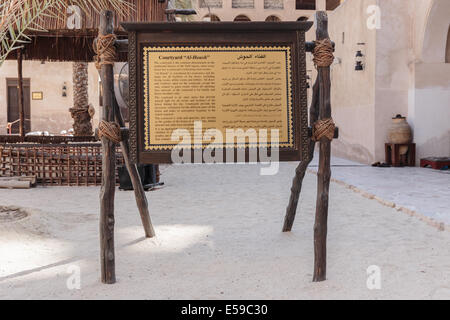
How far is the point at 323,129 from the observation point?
2938 mm

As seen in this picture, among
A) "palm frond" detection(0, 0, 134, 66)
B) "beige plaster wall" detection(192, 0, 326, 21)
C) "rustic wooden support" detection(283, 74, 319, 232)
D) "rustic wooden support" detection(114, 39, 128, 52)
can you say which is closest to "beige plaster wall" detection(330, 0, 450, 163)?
"palm frond" detection(0, 0, 134, 66)

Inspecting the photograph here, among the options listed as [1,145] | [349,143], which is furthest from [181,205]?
[349,143]

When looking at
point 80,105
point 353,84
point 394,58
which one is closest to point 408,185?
point 394,58

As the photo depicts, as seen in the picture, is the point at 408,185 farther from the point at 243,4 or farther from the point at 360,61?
the point at 243,4

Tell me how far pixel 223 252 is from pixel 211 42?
1.51 m

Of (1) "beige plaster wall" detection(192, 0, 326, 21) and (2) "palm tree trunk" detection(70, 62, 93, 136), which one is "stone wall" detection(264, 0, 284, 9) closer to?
(1) "beige plaster wall" detection(192, 0, 326, 21)

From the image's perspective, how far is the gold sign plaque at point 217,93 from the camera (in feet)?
9.52

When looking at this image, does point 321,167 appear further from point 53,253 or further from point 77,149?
point 77,149

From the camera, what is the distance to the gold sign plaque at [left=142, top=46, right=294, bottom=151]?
9.52ft

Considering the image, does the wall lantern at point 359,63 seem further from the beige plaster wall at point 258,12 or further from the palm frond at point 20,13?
the beige plaster wall at point 258,12

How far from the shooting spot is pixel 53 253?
3592 millimetres

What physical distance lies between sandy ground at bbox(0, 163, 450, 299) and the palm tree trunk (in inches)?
207
